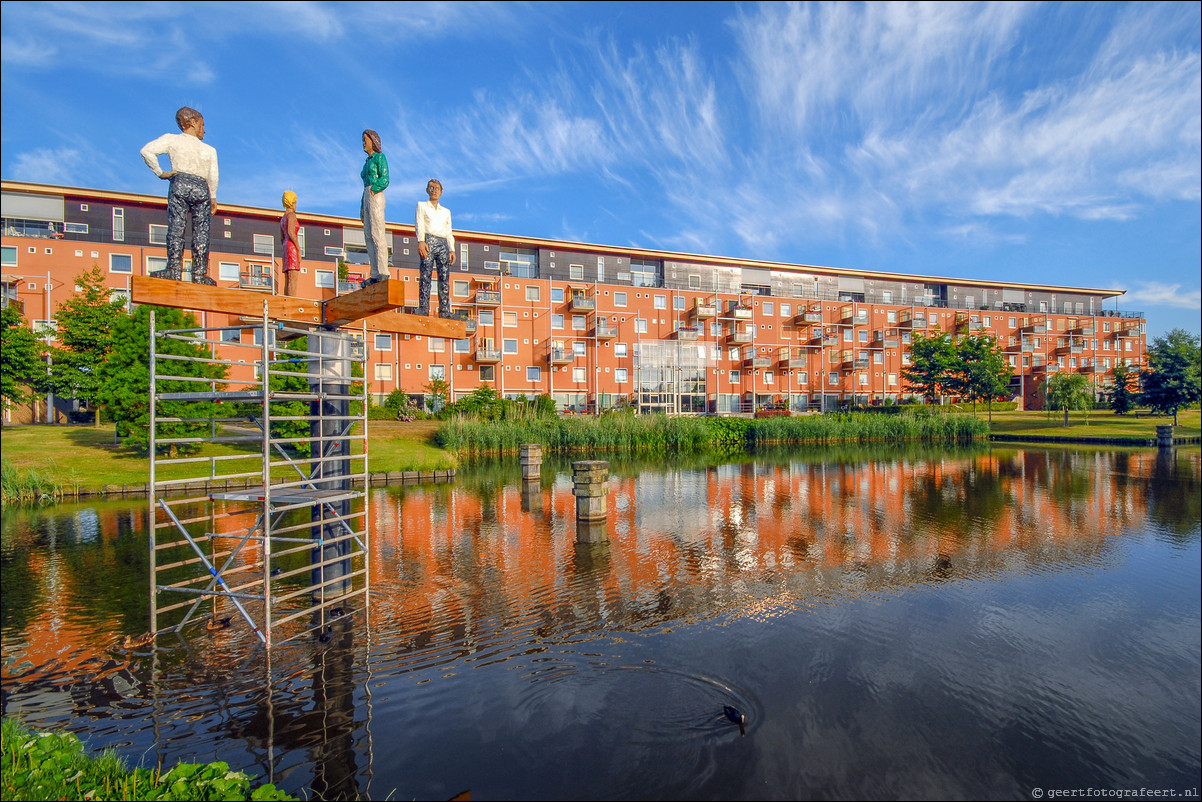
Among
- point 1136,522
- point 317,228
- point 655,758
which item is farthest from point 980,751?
point 317,228

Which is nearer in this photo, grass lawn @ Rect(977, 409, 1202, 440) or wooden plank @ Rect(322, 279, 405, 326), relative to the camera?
wooden plank @ Rect(322, 279, 405, 326)

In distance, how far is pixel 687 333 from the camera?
52094mm

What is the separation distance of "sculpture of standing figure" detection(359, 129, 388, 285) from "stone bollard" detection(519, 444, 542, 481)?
1301 centimetres

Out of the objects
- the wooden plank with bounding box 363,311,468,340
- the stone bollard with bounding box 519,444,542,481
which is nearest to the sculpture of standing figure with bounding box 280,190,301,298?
the wooden plank with bounding box 363,311,468,340

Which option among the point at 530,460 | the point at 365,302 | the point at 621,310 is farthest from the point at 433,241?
the point at 621,310

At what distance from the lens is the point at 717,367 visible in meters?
52.9

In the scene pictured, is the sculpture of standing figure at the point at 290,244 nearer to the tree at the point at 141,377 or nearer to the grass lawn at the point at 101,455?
the grass lawn at the point at 101,455

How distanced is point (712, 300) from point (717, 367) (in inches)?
244

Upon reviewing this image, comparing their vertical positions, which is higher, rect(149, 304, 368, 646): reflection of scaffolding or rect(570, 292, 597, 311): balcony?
rect(570, 292, 597, 311): balcony

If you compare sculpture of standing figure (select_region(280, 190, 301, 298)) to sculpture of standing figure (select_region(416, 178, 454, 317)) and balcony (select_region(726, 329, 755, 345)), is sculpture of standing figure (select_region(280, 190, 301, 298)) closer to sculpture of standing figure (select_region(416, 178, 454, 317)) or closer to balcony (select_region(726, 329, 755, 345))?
sculpture of standing figure (select_region(416, 178, 454, 317))

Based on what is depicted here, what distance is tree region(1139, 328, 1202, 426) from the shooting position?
123 feet

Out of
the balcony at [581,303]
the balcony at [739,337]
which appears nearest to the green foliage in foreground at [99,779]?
the balcony at [581,303]

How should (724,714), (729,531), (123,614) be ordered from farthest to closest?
(729,531) → (123,614) → (724,714)

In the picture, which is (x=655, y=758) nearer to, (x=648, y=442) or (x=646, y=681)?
(x=646, y=681)
